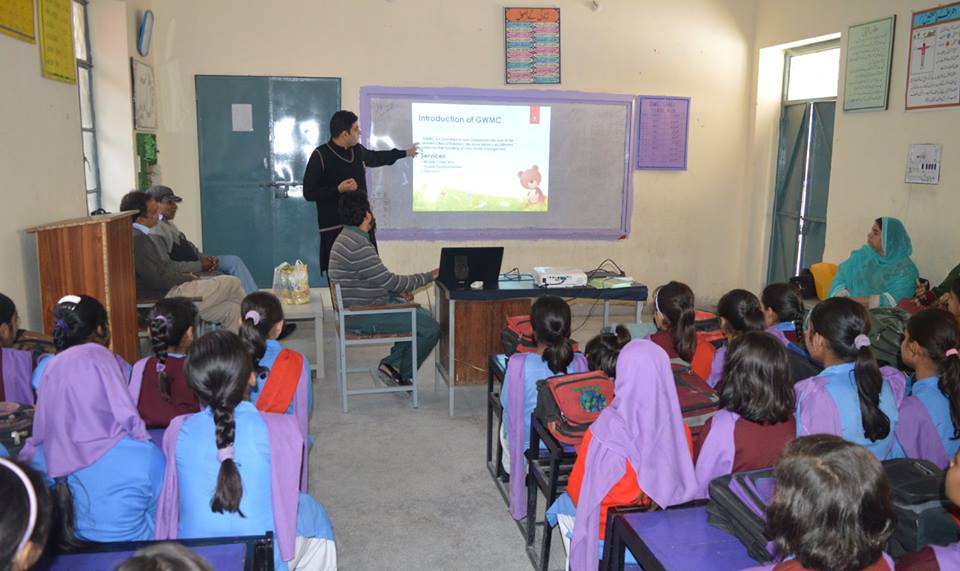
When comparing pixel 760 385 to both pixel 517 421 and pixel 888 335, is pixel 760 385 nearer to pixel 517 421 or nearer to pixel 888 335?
pixel 517 421

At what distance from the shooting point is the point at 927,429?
230 centimetres

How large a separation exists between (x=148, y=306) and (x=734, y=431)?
3.45 m

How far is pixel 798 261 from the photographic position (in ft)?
21.6

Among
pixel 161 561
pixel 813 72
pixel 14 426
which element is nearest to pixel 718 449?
pixel 161 561

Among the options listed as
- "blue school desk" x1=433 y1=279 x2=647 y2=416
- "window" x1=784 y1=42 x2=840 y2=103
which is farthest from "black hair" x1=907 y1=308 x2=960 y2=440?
"window" x1=784 y1=42 x2=840 y2=103

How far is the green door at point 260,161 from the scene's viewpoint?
20.0 ft

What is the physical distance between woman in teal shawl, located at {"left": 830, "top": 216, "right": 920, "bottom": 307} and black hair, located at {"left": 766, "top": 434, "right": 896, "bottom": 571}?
3484 millimetres

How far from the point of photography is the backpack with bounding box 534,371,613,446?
2.39 metres

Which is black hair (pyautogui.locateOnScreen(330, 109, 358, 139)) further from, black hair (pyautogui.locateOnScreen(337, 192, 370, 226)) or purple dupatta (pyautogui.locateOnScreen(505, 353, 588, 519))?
purple dupatta (pyautogui.locateOnScreen(505, 353, 588, 519))

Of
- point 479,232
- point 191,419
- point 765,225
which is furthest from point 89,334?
point 765,225

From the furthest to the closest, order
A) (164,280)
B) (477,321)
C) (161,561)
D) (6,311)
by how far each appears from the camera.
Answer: (477,321)
(164,280)
(6,311)
(161,561)

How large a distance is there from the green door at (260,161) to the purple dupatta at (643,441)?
15.6ft

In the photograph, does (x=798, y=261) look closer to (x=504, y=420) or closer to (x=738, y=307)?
(x=738, y=307)

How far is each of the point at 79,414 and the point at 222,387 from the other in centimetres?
47
